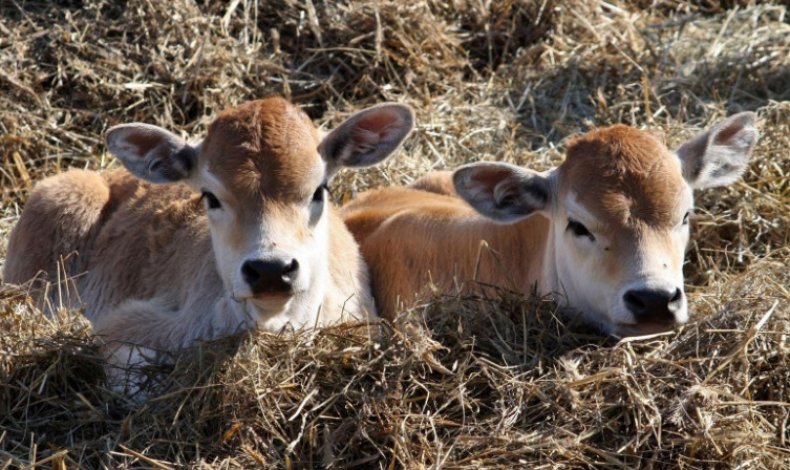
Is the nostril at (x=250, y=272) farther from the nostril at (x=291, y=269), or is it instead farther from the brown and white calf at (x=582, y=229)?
the brown and white calf at (x=582, y=229)

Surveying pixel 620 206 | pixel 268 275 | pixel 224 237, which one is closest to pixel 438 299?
pixel 268 275

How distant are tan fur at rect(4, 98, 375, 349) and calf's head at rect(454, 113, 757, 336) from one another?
0.97 m

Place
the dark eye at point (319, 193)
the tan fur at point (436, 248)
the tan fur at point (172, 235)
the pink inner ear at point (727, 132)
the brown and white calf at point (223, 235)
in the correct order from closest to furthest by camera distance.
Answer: the brown and white calf at point (223, 235)
the tan fur at point (172, 235)
the dark eye at point (319, 193)
the pink inner ear at point (727, 132)
the tan fur at point (436, 248)

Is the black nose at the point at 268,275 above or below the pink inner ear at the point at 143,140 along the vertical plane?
below

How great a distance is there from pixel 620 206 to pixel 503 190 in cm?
86

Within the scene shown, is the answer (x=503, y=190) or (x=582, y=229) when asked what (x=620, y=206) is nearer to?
(x=582, y=229)

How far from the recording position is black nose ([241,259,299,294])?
650 cm

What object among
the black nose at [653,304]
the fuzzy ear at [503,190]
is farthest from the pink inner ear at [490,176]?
the black nose at [653,304]

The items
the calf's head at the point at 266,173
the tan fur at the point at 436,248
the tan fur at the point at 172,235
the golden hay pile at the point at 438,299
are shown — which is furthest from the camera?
the tan fur at the point at 436,248

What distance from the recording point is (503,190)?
7352mm

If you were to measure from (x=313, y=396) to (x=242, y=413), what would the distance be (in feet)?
1.10

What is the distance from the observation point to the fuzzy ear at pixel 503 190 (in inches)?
287

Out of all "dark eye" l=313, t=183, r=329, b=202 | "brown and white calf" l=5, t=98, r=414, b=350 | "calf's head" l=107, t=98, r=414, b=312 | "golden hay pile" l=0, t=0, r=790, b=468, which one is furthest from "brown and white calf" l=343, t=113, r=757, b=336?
"dark eye" l=313, t=183, r=329, b=202

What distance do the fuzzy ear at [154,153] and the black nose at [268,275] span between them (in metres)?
1.02
